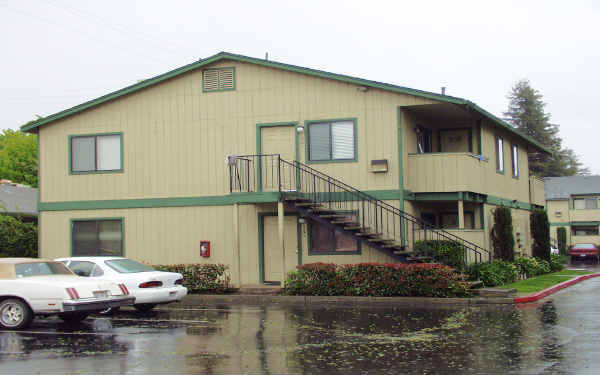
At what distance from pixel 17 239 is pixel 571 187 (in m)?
47.9

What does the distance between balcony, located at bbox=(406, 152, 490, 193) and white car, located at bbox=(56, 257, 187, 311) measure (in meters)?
8.29

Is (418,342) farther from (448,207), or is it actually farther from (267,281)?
(448,207)

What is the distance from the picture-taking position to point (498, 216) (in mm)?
23656

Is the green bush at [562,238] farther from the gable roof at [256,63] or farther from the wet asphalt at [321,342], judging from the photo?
the wet asphalt at [321,342]

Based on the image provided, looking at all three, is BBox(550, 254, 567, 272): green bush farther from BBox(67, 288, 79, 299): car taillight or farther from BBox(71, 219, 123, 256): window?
BBox(67, 288, 79, 299): car taillight

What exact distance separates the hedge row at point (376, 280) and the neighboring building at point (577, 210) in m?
43.8

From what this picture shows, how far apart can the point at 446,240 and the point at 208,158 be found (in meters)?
8.01

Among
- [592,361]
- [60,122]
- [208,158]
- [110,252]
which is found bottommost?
[592,361]

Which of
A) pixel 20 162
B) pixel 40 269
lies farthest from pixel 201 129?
pixel 20 162

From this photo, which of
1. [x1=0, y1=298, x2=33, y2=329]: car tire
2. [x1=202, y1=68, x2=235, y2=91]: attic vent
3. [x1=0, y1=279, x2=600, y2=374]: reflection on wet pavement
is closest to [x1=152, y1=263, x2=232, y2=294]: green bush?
[x1=0, y1=279, x2=600, y2=374]: reflection on wet pavement

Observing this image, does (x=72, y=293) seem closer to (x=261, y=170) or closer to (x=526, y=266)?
(x=261, y=170)

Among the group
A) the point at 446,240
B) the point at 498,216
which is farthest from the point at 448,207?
the point at 446,240

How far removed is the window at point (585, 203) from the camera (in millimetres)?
59125

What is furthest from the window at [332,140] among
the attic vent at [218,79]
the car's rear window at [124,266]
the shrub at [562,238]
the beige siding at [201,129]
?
the shrub at [562,238]
